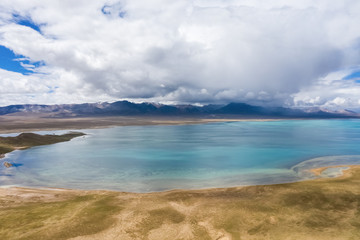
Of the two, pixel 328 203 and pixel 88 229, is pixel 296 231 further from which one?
pixel 88 229

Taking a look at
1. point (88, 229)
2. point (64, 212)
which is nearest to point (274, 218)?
point (88, 229)

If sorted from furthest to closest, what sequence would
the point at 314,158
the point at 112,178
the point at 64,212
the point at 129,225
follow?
the point at 314,158 < the point at 112,178 < the point at 64,212 < the point at 129,225

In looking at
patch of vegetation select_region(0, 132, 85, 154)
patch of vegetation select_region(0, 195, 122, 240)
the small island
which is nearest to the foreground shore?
patch of vegetation select_region(0, 195, 122, 240)

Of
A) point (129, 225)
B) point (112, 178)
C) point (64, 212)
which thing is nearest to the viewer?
point (129, 225)

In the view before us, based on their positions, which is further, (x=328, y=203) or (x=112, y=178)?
(x=112, y=178)

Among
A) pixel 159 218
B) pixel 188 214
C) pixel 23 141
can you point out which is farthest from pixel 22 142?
pixel 188 214

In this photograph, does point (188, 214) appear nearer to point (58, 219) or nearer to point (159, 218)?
point (159, 218)

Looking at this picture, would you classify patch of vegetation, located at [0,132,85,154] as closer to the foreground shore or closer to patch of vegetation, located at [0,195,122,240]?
the foreground shore
